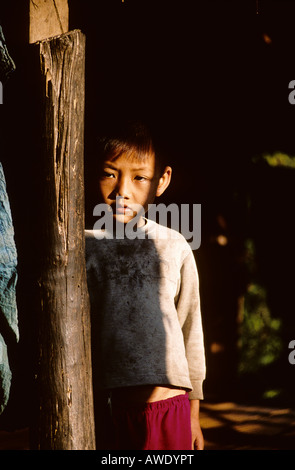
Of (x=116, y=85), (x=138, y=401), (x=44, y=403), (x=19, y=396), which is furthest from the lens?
(x=116, y=85)

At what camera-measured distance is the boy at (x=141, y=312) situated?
2.21 meters

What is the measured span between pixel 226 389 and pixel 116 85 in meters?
2.73

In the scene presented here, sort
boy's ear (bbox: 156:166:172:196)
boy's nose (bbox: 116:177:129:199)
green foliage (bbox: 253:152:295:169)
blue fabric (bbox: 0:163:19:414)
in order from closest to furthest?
blue fabric (bbox: 0:163:19:414) < boy's nose (bbox: 116:177:129:199) < boy's ear (bbox: 156:166:172:196) < green foliage (bbox: 253:152:295:169)

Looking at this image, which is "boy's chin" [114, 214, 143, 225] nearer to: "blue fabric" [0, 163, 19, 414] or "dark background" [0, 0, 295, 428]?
"blue fabric" [0, 163, 19, 414]

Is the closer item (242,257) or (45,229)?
(45,229)

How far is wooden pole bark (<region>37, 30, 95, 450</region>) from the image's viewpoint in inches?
69.9

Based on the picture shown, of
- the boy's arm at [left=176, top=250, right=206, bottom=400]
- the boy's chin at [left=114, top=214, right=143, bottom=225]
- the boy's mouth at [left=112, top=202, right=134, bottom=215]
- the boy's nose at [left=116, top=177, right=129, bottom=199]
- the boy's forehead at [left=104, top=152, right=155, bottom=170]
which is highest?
the boy's forehead at [left=104, top=152, right=155, bottom=170]

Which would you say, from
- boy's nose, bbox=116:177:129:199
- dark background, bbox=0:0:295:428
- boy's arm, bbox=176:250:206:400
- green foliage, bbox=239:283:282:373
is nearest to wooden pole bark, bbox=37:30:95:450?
boy's nose, bbox=116:177:129:199

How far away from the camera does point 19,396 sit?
2.05 metres

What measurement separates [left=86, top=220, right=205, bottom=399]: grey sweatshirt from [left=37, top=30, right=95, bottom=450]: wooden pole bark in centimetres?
36

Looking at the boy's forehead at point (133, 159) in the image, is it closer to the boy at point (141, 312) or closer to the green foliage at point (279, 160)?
the boy at point (141, 312)

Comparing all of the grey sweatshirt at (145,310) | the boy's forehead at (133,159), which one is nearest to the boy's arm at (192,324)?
the grey sweatshirt at (145,310)
